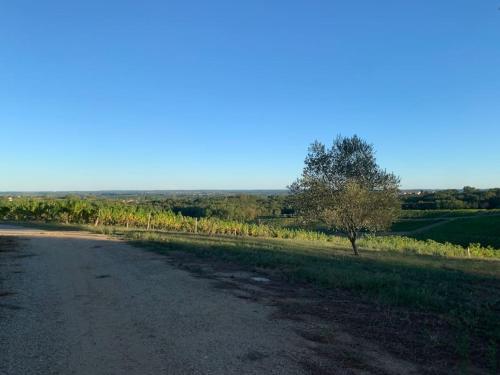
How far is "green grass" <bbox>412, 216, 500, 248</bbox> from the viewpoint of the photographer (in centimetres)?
6397

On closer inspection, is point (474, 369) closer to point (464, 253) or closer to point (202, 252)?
point (202, 252)

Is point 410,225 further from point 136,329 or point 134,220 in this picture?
point 136,329

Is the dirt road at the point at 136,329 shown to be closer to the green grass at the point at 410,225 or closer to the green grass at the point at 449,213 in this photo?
the green grass at the point at 410,225

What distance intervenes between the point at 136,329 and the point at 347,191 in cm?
2157

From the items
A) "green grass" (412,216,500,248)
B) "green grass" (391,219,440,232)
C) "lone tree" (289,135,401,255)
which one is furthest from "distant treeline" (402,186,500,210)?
"lone tree" (289,135,401,255)

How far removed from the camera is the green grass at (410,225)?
81613 millimetres

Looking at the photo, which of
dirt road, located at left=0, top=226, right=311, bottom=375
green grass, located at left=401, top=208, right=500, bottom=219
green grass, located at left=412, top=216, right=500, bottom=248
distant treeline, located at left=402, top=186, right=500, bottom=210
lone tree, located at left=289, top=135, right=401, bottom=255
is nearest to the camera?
dirt road, located at left=0, top=226, right=311, bottom=375

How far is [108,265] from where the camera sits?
617 inches

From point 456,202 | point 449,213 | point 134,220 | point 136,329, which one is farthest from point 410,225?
point 136,329

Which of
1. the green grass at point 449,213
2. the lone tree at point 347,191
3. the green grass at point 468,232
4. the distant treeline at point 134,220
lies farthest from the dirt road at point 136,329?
the green grass at point 449,213

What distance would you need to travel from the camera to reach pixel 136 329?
7527 mm

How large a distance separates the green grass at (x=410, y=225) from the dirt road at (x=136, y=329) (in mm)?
→ 74407

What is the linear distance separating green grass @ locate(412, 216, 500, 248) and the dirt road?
197 feet

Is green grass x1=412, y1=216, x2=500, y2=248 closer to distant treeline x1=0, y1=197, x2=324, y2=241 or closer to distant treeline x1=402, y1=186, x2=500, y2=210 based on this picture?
distant treeline x1=0, y1=197, x2=324, y2=241
